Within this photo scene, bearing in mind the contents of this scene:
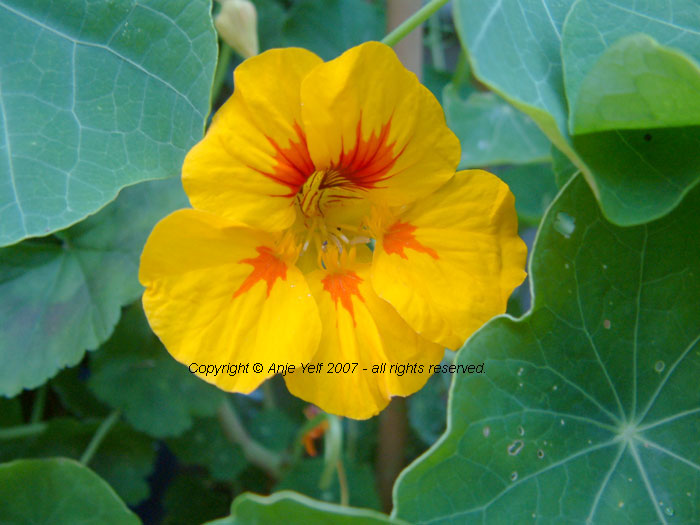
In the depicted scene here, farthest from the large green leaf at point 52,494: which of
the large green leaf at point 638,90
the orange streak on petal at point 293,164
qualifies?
the large green leaf at point 638,90

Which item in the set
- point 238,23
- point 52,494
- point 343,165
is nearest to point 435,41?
point 238,23

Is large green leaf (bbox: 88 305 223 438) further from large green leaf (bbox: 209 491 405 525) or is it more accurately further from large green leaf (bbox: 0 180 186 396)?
large green leaf (bbox: 209 491 405 525)

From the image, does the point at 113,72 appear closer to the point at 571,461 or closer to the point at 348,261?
the point at 348,261

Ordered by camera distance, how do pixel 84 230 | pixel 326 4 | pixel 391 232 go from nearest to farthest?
pixel 391 232 → pixel 84 230 → pixel 326 4

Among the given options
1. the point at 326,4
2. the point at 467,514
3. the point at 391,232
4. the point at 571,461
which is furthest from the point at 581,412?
the point at 326,4

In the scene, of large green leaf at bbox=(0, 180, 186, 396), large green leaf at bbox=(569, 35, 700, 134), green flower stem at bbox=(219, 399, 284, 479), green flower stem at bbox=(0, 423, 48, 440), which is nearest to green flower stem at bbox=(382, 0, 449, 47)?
large green leaf at bbox=(569, 35, 700, 134)

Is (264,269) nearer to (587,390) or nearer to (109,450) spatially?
(587,390)

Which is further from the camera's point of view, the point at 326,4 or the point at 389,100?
the point at 326,4
